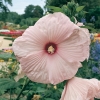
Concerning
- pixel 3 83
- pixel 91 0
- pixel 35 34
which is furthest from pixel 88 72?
pixel 91 0

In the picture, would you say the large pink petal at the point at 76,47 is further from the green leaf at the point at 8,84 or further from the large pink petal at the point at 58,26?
the green leaf at the point at 8,84

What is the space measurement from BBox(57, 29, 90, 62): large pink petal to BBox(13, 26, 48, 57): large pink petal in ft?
0.20

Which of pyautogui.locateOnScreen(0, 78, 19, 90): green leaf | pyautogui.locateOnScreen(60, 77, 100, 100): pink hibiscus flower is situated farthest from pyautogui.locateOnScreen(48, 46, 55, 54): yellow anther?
pyautogui.locateOnScreen(0, 78, 19, 90): green leaf

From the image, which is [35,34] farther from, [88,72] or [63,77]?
[88,72]

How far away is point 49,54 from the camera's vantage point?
0.94 m

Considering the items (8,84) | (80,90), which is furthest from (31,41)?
(8,84)

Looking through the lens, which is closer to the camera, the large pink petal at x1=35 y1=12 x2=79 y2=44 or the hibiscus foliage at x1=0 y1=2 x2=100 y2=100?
the large pink petal at x1=35 y1=12 x2=79 y2=44

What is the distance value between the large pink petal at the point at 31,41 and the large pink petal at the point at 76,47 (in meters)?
0.06

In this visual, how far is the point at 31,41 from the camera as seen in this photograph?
3.01ft

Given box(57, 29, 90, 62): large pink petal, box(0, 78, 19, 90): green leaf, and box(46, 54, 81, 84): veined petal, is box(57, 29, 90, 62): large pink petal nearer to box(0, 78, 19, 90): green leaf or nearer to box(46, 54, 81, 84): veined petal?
box(46, 54, 81, 84): veined petal

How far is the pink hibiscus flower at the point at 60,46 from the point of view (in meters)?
0.89

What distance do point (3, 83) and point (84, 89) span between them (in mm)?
386

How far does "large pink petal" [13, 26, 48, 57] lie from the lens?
90 cm

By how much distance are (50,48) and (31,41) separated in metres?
0.06
